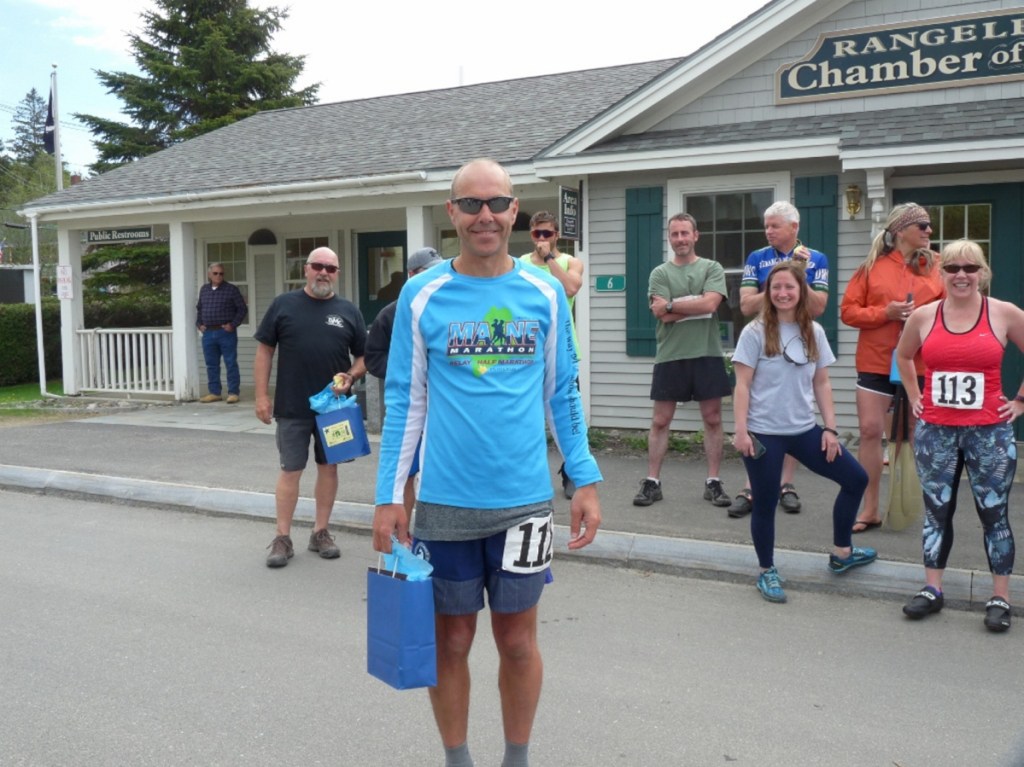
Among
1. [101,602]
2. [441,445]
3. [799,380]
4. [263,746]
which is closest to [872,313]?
[799,380]

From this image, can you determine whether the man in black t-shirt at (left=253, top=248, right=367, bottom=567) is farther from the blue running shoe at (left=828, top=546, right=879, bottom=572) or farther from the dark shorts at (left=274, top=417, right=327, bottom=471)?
the blue running shoe at (left=828, top=546, right=879, bottom=572)

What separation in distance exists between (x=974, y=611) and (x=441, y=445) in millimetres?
3467

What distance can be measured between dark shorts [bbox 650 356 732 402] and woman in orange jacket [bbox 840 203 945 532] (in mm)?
1070

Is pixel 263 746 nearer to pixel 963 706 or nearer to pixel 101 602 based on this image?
pixel 101 602

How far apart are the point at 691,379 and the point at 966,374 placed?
247 cm

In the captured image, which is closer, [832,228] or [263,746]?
[263,746]

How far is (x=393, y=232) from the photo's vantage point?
14.6 m

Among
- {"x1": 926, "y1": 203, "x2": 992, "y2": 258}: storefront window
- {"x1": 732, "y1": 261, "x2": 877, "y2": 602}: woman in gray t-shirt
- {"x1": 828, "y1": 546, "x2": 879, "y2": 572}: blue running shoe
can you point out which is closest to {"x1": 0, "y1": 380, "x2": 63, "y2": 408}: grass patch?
{"x1": 732, "y1": 261, "x2": 877, "y2": 602}: woman in gray t-shirt

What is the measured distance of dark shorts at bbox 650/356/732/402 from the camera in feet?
22.7

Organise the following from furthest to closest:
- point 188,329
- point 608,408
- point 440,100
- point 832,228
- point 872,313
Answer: point 440,100 → point 188,329 → point 608,408 → point 832,228 → point 872,313

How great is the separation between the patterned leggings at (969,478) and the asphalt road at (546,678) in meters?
0.38

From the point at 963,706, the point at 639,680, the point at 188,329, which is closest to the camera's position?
the point at 963,706

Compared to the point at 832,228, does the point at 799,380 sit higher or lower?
lower

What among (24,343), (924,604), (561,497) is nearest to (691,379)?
(561,497)
